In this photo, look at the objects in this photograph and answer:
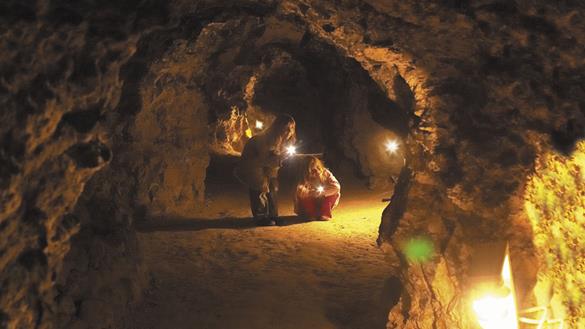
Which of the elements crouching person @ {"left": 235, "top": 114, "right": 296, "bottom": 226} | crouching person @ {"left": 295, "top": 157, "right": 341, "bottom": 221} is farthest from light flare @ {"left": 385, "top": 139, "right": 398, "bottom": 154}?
crouching person @ {"left": 235, "top": 114, "right": 296, "bottom": 226}

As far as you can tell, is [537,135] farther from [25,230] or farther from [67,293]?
[67,293]

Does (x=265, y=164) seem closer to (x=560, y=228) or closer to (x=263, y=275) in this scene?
(x=263, y=275)

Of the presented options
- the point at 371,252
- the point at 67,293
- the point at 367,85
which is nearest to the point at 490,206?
the point at 67,293

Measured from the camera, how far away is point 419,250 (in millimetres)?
3988

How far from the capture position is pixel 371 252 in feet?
23.4

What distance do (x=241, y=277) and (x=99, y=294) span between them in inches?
78.0

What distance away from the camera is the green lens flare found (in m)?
3.91

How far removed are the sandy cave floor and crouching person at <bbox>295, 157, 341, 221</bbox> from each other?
0.94 ft

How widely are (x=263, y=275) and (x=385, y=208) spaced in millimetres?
2125

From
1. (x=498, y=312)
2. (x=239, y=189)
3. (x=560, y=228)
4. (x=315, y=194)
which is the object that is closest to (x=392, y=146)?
(x=239, y=189)

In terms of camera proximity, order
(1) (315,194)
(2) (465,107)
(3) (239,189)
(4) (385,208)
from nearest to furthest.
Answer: (2) (465,107), (4) (385,208), (1) (315,194), (3) (239,189)

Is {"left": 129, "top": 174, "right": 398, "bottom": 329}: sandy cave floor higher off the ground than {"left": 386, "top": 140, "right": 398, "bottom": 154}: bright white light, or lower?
lower

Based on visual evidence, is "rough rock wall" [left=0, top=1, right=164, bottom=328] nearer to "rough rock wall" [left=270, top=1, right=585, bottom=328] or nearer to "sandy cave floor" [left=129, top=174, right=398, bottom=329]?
"rough rock wall" [left=270, top=1, right=585, bottom=328]

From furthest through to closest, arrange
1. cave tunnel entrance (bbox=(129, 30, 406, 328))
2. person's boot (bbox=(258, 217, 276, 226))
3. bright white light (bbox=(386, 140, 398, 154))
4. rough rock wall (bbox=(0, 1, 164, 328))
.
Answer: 1. bright white light (bbox=(386, 140, 398, 154))
2. person's boot (bbox=(258, 217, 276, 226))
3. cave tunnel entrance (bbox=(129, 30, 406, 328))
4. rough rock wall (bbox=(0, 1, 164, 328))
